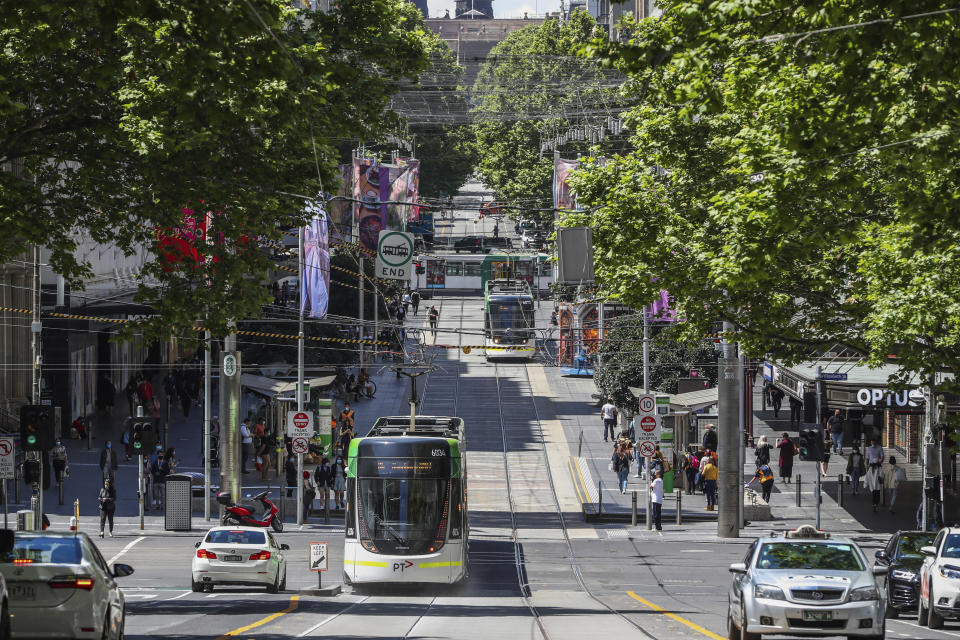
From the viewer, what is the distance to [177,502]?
120ft

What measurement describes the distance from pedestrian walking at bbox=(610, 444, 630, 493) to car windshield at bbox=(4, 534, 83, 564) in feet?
98.3

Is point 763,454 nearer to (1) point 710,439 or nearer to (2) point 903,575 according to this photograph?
(1) point 710,439

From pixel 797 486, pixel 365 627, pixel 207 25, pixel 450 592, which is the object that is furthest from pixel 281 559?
pixel 797 486

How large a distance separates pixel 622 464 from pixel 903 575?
1915 cm

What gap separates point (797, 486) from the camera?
40.2m

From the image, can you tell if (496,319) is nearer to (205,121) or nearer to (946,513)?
(946,513)

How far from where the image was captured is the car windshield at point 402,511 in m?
26.2

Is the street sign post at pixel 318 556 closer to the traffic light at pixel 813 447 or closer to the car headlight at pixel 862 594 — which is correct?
the car headlight at pixel 862 594

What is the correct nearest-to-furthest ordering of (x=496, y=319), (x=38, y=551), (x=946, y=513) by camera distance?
(x=38, y=551)
(x=946, y=513)
(x=496, y=319)

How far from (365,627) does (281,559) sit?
7598 mm

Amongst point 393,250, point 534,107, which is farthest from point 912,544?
point 534,107

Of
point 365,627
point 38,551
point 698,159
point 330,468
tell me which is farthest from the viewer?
point 330,468

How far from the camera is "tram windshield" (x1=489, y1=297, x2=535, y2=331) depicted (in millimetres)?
69750

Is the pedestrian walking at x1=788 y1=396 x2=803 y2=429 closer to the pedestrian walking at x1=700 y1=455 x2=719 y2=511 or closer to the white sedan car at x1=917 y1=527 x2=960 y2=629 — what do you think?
the pedestrian walking at x1=700 y1=455 x2=719 y2=511
